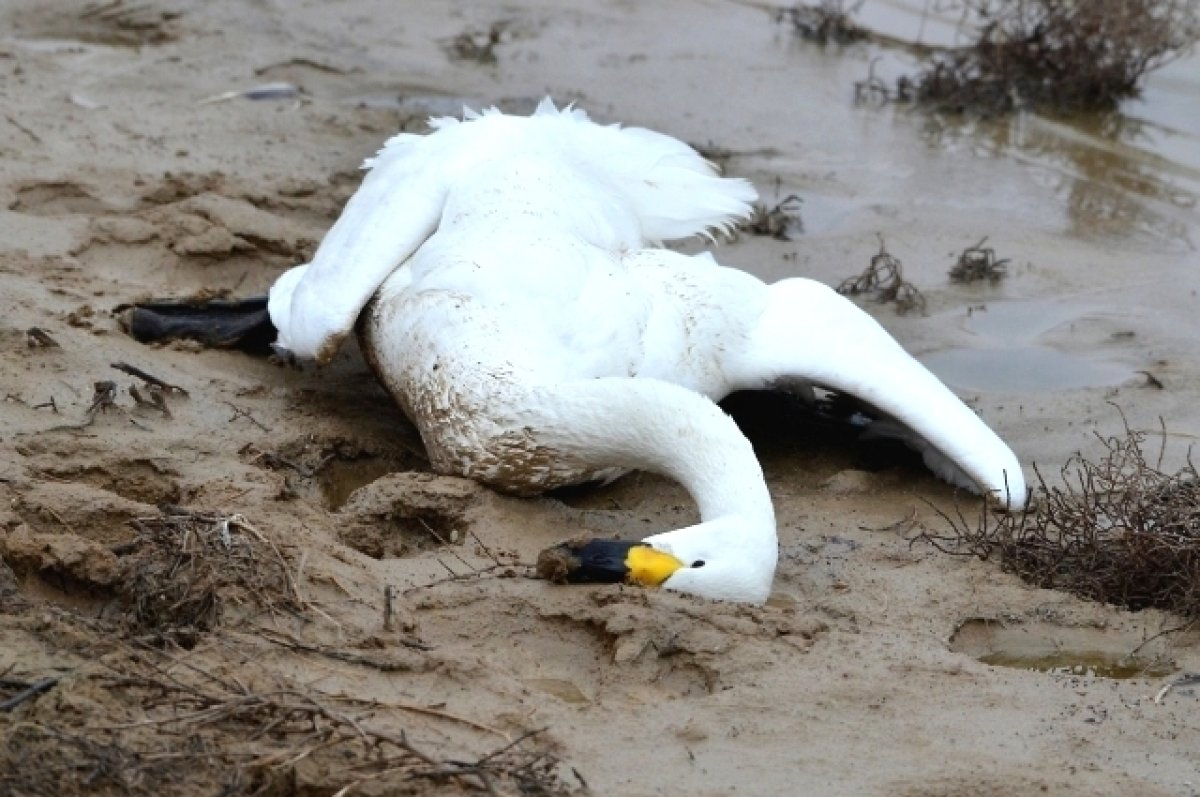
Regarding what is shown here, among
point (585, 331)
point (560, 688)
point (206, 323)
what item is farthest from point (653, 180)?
point (560, 688)

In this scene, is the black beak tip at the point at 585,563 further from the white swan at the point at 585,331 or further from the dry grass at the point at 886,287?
the dry grass at the point at 886,287

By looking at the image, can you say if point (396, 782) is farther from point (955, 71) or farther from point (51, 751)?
point (955, 71)

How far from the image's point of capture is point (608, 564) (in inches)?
208

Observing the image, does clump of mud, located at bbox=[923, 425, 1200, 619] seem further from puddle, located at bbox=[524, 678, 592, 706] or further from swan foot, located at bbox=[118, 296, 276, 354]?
swan foot, located at bbox=[118, 296, 276, 354]

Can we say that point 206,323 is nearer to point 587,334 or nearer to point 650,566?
point 587,334

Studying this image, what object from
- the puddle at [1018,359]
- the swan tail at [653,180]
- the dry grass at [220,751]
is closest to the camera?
the dry grass at [220,751]

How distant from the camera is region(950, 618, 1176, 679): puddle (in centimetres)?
536

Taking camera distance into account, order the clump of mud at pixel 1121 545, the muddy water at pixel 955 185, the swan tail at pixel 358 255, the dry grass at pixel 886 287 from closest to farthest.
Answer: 1. the clump of mud at pixel 1121 545
2. the swan tail at pixel 358 255
3. the muddy water at pixel 955 185
4. the dry grass at pixel 886 287

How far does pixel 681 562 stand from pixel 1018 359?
323 centimetres

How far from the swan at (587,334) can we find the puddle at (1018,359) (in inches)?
38.2

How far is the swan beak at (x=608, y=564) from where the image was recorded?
5.27 meters

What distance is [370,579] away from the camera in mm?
5344

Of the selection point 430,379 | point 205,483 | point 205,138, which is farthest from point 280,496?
point 205,138

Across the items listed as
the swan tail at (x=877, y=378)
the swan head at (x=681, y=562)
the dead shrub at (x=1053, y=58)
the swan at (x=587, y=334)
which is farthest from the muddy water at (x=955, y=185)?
the swan head at (x=681, y=562)
